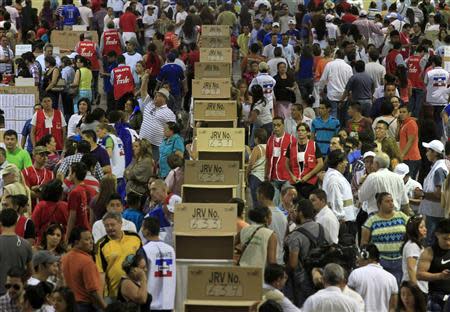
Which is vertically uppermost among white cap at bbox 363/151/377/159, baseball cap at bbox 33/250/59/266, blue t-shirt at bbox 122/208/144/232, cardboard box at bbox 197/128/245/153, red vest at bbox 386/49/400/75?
red vest at bbox 386/49/400/75

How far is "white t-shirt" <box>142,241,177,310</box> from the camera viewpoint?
534 inches

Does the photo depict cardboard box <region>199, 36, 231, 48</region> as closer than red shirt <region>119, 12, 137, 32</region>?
Yes

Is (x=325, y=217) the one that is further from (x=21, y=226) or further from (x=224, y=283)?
(x=21, y=226)

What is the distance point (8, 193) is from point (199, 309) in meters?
3.50

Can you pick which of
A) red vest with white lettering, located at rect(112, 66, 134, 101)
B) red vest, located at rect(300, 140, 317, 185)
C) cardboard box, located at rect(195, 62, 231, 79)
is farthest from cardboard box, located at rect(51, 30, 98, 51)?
red vest, located at rect(300, 140, 317, 185)

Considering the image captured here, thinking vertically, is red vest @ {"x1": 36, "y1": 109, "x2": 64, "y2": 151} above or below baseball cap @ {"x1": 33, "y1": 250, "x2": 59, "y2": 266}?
below

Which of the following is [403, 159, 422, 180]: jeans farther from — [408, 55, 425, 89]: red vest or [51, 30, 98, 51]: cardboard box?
[51, 30, 98, 51]: cardboard box

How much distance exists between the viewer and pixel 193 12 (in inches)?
1223

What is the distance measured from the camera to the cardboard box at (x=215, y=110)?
68.7 feet

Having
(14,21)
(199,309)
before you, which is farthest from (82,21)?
(199,309)

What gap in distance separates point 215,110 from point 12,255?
7.60 m

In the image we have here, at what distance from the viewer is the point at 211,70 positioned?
77.7 feet

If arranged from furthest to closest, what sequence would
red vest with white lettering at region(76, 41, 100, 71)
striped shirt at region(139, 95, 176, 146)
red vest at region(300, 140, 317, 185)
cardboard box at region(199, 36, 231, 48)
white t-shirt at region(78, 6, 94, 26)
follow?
white t-shirt at region(78, 6, 94, 26)
red vest with white lettering at region(76, 41, 100, 71)
cardboard box at region(199, 36, 231, 48)
striped shirt at region(139, 95, 176, 146)
red vest at region(300, 140, 317, 185)

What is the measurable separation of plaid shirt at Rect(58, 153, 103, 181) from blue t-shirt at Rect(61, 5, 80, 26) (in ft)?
44.2
